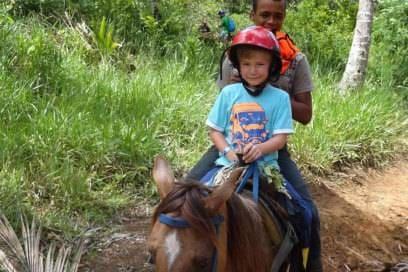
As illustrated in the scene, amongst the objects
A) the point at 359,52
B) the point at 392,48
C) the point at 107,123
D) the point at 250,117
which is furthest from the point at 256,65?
the point at 392,48

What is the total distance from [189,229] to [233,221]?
39 centimetres

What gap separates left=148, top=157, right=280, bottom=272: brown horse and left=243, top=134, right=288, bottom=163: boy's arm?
0.43 m

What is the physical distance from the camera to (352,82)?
28.3 ft

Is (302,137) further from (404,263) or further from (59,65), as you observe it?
(59,65)

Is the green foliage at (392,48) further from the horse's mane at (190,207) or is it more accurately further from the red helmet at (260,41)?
the horse's mane at (190,207)

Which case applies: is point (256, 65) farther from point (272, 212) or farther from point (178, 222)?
point (178, 222)

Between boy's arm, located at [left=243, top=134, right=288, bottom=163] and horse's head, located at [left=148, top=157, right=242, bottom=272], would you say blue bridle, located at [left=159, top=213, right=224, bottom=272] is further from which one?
boy's arm, located at [left=243, top=134, right=288, bottom=163]

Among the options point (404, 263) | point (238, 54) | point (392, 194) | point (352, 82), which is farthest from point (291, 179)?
point (352, 82)

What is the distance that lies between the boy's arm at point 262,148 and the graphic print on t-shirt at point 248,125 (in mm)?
81

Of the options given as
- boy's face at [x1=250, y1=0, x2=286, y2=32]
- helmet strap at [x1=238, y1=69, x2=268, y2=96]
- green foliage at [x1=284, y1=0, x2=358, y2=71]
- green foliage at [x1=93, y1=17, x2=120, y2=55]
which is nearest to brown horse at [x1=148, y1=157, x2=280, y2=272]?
helmet strap at [x1=238, y1=69, x2=268, y2=96]

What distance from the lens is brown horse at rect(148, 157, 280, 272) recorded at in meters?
2.26

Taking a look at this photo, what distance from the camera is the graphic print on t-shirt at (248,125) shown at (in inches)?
129

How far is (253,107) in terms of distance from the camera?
3.30 m

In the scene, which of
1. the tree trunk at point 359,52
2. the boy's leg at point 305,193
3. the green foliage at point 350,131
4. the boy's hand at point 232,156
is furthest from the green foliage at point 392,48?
the boy's hand at point 232,156
